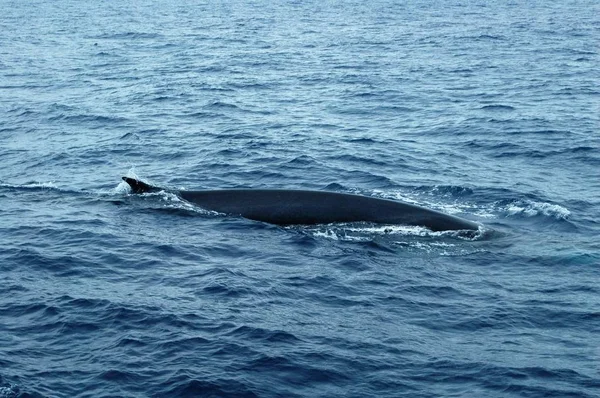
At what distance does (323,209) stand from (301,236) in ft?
4.65

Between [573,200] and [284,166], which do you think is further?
[284,166]

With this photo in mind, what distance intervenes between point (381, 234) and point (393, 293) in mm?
3968

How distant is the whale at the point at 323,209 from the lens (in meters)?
Result: 27.2

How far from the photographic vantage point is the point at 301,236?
2659cm

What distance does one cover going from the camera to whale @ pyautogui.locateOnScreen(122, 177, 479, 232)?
27172 mm

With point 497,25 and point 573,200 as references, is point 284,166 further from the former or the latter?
point 497,25

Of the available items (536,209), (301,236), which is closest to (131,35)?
(536,209)

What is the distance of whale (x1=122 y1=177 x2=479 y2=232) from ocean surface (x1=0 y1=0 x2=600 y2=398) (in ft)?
1.63

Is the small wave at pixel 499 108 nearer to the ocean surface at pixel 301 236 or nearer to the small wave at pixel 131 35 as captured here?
the ocean surface at pixel 301 236

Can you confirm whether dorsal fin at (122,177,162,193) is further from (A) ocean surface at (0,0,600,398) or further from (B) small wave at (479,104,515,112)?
(B) small wave at (479,104,515,112)

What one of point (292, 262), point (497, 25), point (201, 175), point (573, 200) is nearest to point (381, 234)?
point (292, 262)

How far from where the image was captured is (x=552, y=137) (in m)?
40.9

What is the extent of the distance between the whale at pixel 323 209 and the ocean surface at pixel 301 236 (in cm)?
50

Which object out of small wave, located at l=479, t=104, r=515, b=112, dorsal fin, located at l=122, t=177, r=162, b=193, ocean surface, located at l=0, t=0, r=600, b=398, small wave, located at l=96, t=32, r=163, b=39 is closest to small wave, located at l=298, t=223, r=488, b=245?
ocean surface, located at l=0, t=0, r=600, b=398
